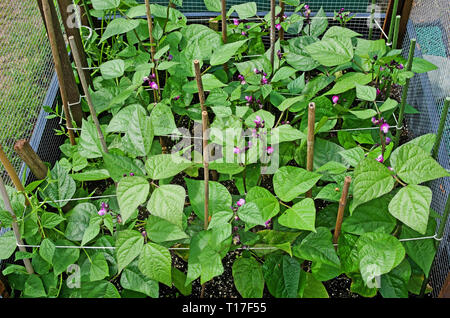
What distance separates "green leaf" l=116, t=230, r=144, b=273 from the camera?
1194 mm

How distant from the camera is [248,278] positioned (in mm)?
1254

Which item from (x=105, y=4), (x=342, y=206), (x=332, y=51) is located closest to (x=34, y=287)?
(x=342, y=206)

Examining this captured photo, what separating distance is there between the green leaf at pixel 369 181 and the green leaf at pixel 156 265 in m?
0.48

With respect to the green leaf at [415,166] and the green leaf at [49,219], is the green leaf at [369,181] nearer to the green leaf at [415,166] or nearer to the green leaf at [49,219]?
the green leaf at [415,166]

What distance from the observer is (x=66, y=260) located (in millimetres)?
1281

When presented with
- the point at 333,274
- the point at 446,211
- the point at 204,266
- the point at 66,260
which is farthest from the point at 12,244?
the point at 446,211

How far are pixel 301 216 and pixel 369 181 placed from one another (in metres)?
0.19

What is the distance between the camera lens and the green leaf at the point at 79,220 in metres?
1.32

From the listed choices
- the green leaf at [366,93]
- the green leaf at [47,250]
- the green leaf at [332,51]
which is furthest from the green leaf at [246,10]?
the green leaf at [47,250]

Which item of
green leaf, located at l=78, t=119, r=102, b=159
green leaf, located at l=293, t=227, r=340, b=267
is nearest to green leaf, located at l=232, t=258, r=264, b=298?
green leaf, located at l=293, t=227, r=340, b=267

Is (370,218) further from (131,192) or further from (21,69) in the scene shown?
(21,69)

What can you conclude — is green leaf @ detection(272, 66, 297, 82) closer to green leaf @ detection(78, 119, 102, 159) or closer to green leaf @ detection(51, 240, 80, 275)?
green leaf @ detection(78, 119, 102, 159)

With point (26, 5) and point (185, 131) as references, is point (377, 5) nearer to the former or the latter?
point (185, 131)

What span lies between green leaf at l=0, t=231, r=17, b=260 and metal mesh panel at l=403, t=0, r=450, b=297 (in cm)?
117
